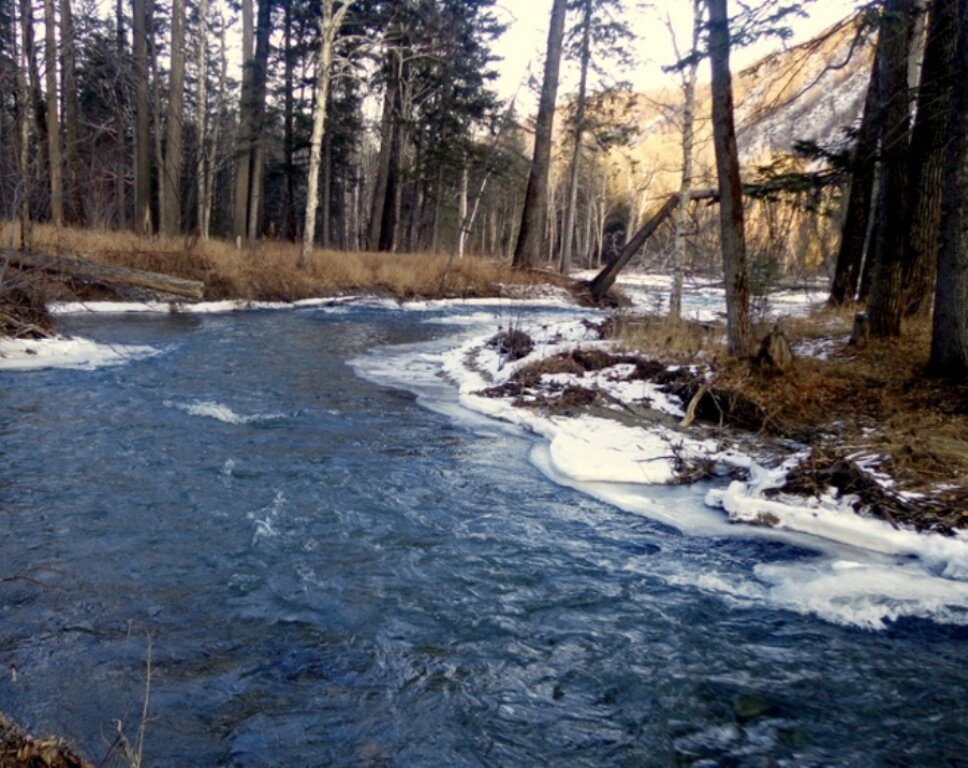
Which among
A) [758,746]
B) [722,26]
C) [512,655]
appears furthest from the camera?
[722,26]

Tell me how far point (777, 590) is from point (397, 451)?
4.02 metres

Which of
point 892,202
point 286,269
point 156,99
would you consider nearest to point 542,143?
point 286,269

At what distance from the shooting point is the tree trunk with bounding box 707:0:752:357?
28.9 feet

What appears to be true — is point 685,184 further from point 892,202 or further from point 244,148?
point 244,148

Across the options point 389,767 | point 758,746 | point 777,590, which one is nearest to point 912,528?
point 777,590

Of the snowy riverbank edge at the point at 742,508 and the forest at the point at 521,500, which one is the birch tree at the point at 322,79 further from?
the snowy riverbank edge at the point at 742,508

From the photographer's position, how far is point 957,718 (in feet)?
11.4

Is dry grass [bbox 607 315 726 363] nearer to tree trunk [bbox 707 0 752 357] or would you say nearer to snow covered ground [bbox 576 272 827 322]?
tree trunk [bbox 707 0 752 357]

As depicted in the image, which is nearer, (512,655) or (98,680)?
(98,680)

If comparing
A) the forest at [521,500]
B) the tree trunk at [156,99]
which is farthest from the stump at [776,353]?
the tree trunk at [156,99]

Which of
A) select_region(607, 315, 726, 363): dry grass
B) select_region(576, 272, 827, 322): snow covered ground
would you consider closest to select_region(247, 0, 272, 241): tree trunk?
select_region(576, 272, 827, 322): snow covered ground

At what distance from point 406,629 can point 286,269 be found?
1914cm

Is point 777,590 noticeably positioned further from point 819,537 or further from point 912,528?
point 912,528

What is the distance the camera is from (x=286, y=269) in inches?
860
